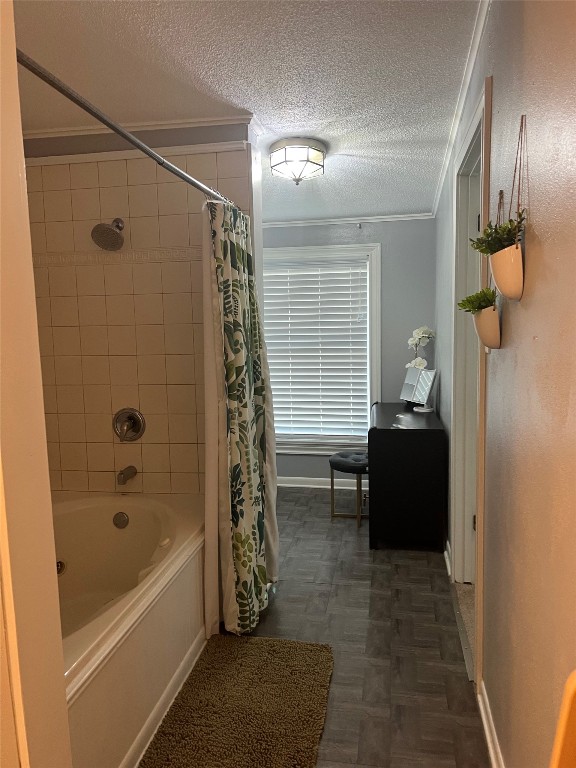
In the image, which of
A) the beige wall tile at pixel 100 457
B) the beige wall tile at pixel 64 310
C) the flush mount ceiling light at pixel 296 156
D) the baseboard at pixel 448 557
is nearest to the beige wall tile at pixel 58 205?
the beige wall tile at pixel 64 310

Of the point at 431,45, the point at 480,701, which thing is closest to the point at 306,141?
the point at 431,45

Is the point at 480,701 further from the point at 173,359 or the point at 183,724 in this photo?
the point at 173,359

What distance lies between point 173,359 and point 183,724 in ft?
5.30

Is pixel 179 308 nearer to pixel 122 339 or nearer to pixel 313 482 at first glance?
pixel 122 339

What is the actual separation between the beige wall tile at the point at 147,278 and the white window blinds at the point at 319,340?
2.05 m

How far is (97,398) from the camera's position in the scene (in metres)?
2.94

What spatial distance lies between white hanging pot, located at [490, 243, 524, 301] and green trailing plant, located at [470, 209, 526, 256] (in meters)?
0.02

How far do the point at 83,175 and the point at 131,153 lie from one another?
0.92 ft

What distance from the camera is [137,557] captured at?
2.72 m

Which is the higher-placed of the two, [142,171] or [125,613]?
[142,171]

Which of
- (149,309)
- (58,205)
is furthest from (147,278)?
(58,205)

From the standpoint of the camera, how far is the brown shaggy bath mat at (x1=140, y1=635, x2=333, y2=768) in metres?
1.80

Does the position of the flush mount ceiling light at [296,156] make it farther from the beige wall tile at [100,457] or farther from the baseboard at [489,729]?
the baseboard at [489,729]

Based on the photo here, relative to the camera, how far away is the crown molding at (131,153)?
267 centimetres
